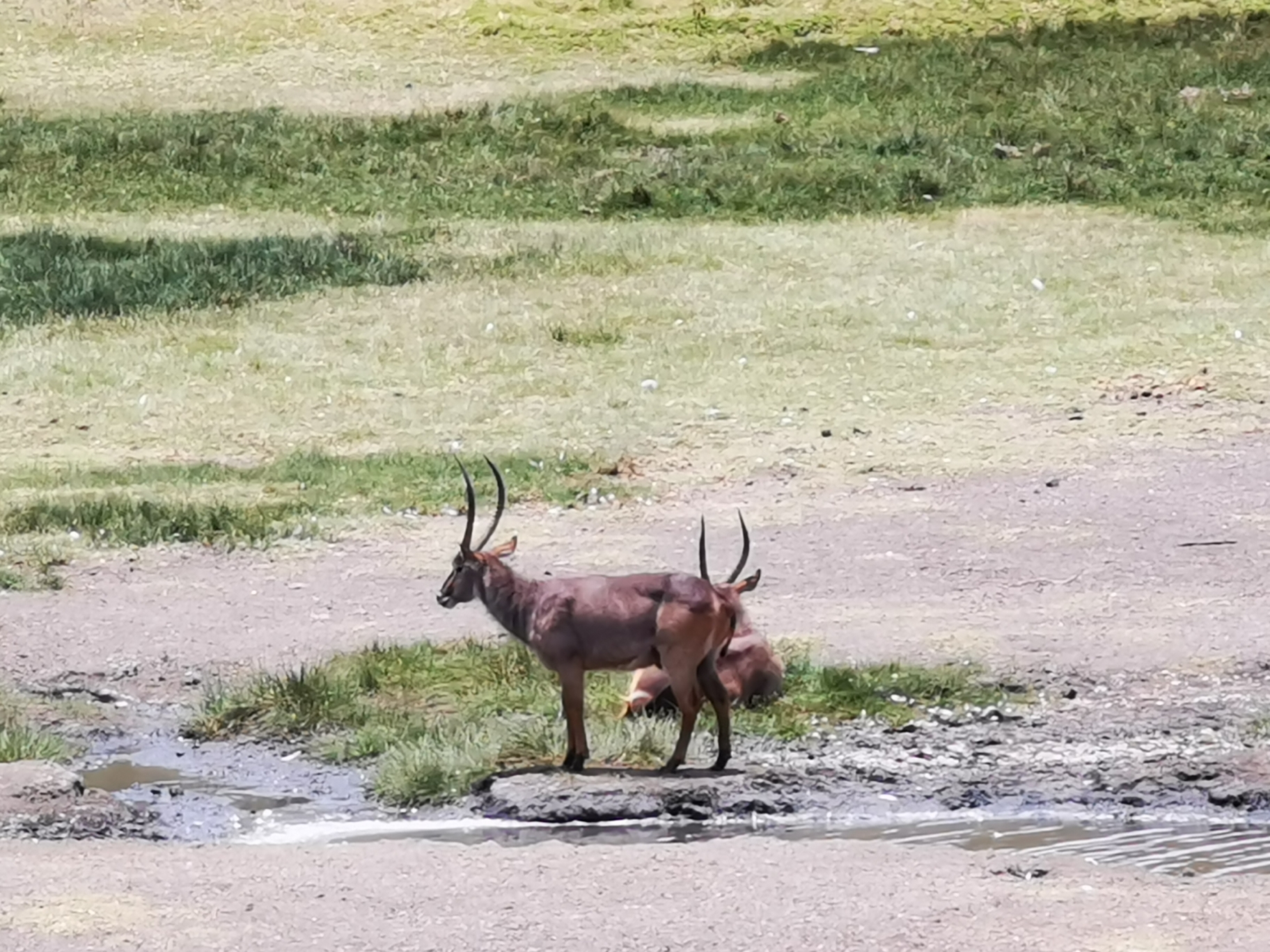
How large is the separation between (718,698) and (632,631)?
0.39 meters

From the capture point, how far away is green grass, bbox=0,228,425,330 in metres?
18.2

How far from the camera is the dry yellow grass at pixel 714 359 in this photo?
14578mm

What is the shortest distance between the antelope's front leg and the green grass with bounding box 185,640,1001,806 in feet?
0.76

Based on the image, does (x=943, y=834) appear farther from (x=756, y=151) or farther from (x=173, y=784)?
(x=756, y=151)

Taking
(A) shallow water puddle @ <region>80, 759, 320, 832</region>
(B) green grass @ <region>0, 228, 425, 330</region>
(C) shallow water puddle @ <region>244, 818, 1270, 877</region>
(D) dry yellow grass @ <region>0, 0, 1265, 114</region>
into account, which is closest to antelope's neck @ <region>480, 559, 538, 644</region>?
(C) shallow water puddle @ <region>244, 818, 1270, 877</region>

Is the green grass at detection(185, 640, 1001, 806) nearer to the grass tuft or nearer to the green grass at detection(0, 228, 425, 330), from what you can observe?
the grass tuft

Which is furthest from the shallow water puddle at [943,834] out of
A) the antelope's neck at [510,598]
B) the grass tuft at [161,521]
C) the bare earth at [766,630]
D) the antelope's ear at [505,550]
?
the grass tuft at [161,521]

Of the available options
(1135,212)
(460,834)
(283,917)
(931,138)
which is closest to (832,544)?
(460,834)

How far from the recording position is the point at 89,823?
7.96 metres

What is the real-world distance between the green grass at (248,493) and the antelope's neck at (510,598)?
3904mm

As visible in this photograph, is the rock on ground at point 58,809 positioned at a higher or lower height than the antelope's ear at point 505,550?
lower

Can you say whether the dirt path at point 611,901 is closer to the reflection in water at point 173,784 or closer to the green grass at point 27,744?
the reflection in water at point 173,784

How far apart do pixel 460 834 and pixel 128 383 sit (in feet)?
28.8

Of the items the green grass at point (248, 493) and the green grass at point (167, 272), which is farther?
the green grass at point (167, 272)
